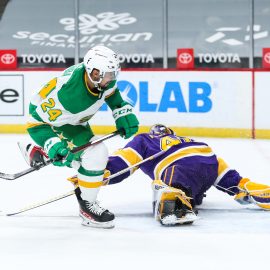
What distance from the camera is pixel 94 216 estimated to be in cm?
321

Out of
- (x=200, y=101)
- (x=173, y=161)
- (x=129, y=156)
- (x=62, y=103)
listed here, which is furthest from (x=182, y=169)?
(x=200, y=101)

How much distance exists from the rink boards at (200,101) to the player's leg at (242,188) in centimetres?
334

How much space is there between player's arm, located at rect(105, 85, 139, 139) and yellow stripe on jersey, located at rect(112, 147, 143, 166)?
0.20 m

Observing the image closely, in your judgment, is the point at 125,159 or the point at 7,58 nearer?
the point at 125,159

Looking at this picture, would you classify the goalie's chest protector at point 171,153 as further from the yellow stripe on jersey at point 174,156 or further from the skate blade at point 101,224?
the skate blade at point 101,224

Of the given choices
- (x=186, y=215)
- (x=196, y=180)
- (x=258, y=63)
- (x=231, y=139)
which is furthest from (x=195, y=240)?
(x=258, y=63)

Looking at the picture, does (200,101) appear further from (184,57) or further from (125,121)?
(125,121)

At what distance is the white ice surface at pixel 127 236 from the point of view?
8.54ft

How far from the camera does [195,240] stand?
293 cm

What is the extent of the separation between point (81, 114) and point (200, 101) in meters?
3.90

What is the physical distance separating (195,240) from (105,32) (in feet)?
21.9

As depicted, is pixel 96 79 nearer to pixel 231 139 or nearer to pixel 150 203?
pixel 150 203

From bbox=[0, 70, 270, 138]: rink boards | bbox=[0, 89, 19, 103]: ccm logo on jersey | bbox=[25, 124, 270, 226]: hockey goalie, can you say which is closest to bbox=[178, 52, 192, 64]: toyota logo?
bbox=[0, 70, 270, 138]: rink boards

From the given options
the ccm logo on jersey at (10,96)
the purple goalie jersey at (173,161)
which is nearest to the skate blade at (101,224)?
the purple goalie jersey at (173,161)
